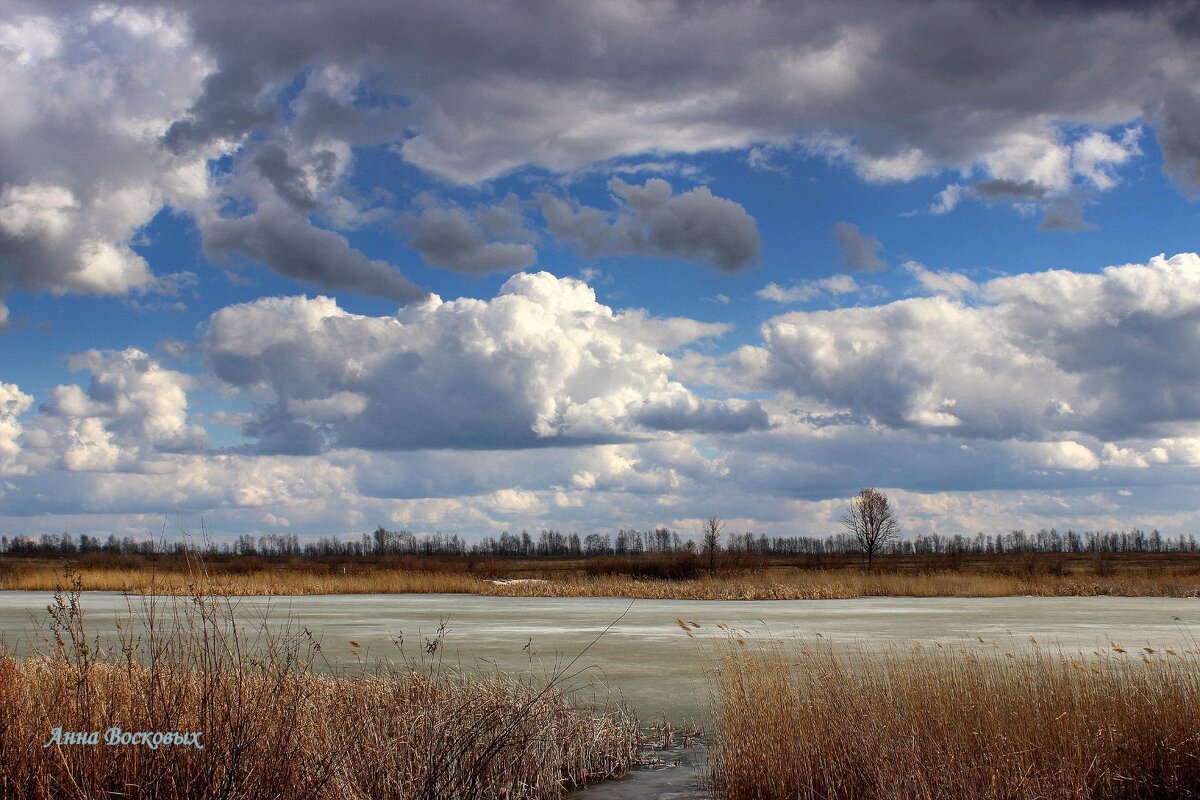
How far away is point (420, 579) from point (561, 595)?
26.6ft

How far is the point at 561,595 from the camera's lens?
143ft

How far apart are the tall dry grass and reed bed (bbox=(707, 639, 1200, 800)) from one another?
5.56 feet

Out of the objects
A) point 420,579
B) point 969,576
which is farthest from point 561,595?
→ point 969,576

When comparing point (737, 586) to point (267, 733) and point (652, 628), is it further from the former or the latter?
point (267, 733)

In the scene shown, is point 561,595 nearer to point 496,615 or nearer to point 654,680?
point 496,615

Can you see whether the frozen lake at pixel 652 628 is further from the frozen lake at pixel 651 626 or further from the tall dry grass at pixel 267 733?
the tall dry grass at pixel 267 733

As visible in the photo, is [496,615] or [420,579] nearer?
[496,615]

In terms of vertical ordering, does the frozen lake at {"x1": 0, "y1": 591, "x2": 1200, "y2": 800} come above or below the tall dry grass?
below

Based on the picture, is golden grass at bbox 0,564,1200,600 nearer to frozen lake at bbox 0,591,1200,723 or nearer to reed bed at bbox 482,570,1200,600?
reed bed at bbox 482,570,1200,600

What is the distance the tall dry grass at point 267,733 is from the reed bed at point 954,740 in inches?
66.8

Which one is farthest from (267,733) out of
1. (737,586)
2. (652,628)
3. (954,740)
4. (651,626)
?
(737,586)

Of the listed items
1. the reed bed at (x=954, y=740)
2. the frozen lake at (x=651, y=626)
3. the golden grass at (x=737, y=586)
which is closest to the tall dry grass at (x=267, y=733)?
the reed bed at (x=954, y=740)

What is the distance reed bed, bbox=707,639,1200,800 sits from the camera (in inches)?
338

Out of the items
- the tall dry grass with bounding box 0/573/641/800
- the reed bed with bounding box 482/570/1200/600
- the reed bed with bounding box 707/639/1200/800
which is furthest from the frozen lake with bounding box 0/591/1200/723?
the reed bed with bounding box 707/639/1200/800
